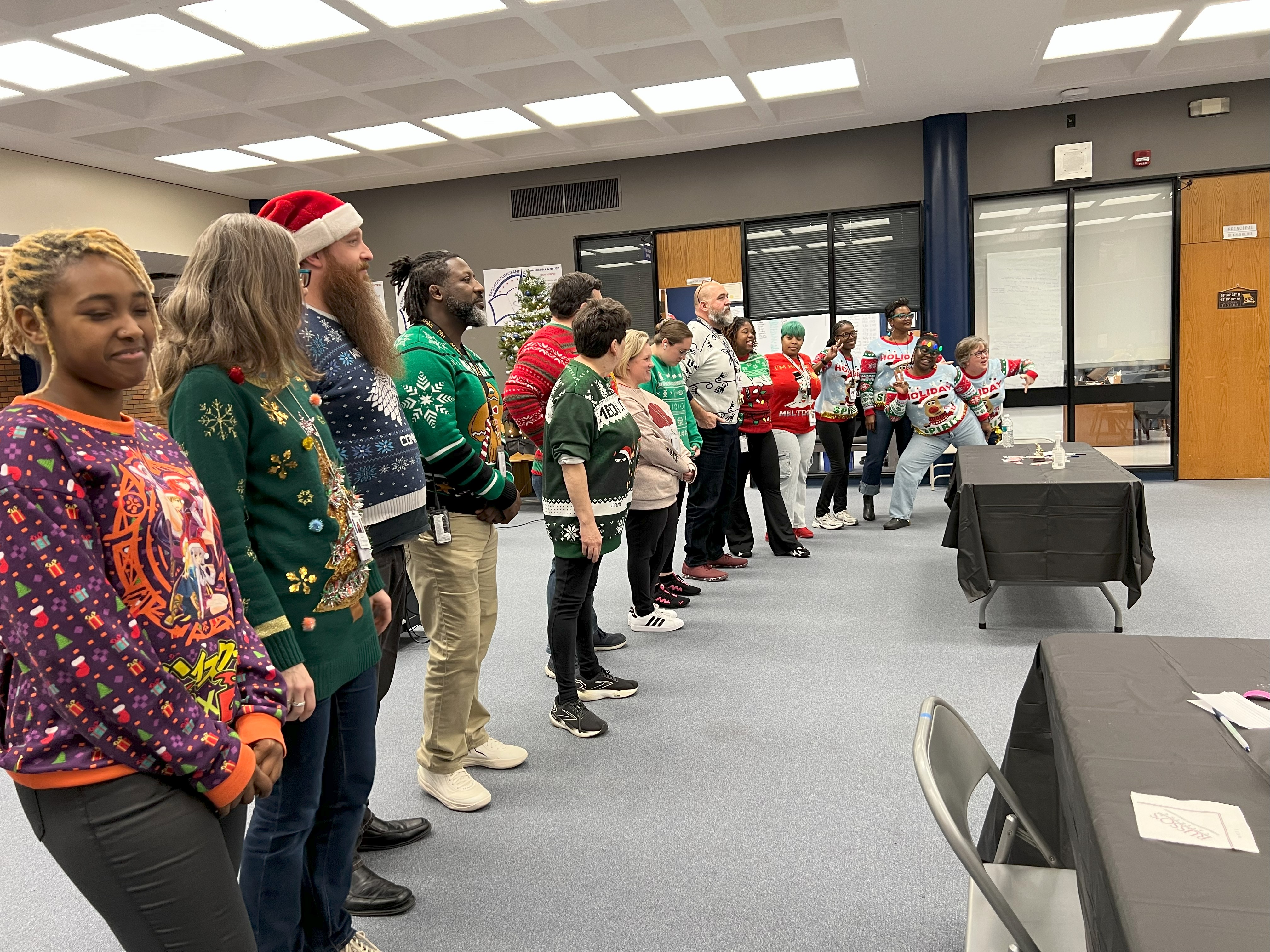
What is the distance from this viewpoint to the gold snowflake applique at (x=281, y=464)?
4.36 feet

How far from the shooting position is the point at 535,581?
16.8ft

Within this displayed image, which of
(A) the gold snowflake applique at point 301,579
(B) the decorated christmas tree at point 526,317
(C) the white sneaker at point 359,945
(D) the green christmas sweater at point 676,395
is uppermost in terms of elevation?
(B) the decorated christmas tree at point 526,317

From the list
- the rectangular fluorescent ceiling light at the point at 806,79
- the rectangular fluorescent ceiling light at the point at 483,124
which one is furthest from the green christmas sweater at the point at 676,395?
the rectangular fluorescent ceiling light at the point at 483,124

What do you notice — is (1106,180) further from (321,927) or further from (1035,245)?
(321,927)

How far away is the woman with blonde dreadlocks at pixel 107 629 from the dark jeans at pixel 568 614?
1745 mm

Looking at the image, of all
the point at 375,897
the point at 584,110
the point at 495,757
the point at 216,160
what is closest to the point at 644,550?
the point at 495,757

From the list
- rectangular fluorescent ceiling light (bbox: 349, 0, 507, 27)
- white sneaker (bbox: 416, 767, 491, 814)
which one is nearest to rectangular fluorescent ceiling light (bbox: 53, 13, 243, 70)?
rectangular fluorescent ceiling light (bbox: 349, 0, 507, 27)

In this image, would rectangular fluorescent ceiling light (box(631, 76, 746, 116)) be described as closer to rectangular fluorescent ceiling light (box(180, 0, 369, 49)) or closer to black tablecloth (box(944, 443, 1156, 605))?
rectangular fluorescent ceiling light (box(180, 0, 369, 49))

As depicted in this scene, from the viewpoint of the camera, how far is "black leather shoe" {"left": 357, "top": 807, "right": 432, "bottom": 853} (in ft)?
7.31

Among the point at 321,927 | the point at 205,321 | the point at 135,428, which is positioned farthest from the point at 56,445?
the point at 321,927

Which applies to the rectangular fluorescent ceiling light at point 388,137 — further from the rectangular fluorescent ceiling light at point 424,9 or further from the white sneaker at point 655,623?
the white sneaker at point 655,623

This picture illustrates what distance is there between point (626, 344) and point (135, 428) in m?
2.59

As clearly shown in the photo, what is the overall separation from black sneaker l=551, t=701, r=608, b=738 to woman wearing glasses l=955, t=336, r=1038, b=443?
4.18 m

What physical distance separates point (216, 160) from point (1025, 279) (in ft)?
24.1
